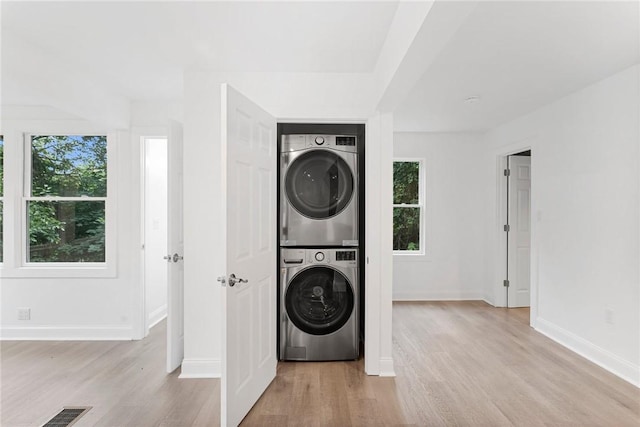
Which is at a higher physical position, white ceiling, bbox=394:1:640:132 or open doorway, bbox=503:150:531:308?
white ceiling, bbox=394:1:640:132

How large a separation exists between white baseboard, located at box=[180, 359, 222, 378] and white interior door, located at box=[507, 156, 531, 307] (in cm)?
396

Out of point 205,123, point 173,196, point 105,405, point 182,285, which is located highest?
point 205,123

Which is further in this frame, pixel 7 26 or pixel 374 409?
pixel 374 409

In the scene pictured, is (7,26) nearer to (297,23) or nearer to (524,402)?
(297,23)

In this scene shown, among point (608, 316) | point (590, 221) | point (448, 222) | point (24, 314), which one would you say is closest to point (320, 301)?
point (608, 316)

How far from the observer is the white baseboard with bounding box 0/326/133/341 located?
3.51m

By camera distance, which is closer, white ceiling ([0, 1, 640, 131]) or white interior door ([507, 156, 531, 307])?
white ceiling ([0, 1, 640, 131])

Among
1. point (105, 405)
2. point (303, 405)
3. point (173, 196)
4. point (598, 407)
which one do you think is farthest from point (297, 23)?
point (598, 407)

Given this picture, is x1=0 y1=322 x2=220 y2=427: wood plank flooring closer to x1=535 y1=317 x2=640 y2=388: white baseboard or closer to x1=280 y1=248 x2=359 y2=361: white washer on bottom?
x1=280 y1=248 x2=359 y2=361: white washer on bottom

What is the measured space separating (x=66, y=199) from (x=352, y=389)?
11.2 ft

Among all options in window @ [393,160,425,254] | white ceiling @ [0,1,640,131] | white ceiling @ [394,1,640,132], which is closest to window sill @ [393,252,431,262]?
window @ [393,160,425,254]

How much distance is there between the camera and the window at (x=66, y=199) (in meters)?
3.63

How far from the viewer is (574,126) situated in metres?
3.35

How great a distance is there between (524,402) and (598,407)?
46 cm
